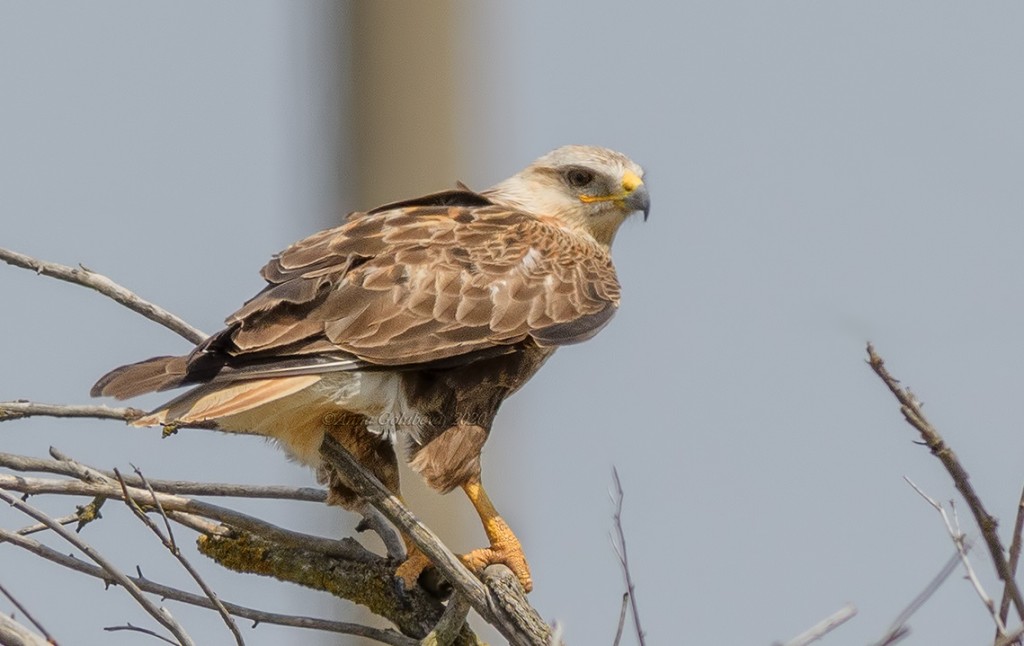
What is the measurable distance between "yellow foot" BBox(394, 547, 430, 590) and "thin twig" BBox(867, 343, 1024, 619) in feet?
5.47

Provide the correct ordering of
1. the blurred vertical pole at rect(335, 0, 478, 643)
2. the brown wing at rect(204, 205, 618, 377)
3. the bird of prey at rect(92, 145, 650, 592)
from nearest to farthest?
the bird of prey at rect(92, 145, 650, 592)
the brown wing at rect(204, 205, 618, 377)
the blurred vertical pole at rect(335, 0, 478, 643)

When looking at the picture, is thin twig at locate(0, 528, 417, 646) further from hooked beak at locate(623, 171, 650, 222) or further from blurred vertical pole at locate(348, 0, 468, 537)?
hooked beak at locate(623, 171, 650, 222)

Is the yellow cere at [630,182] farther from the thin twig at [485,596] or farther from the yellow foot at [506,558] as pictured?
the thin twig at [485,596]

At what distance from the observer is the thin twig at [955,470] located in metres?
2.77

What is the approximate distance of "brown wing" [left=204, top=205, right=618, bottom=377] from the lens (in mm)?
4133

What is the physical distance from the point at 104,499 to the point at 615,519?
142 cm

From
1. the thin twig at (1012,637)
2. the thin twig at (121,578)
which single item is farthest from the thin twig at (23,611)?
the thin twig at (1012,637)

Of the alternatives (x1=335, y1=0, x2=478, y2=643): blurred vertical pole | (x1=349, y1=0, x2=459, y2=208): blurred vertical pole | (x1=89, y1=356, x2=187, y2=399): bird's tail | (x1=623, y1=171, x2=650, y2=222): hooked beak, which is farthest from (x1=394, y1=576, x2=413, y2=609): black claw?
(x1=623, y1=171, x2=650, y2=222): hooked beak

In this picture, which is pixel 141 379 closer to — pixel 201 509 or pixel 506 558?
pixel 201 509

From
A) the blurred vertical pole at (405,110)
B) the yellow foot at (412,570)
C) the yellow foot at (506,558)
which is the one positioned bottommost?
the yellow foot at (506,558)

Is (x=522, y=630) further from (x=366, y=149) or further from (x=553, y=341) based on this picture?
(x=366, y=149)

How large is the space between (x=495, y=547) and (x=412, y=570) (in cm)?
43

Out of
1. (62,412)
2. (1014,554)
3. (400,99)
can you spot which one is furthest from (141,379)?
(1014,554)

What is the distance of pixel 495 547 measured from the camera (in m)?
4.53
